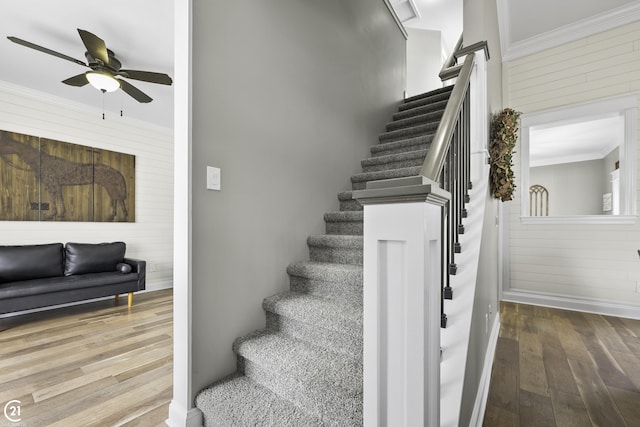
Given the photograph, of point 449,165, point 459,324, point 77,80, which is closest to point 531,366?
point 459,324

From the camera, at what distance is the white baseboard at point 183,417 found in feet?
4.90

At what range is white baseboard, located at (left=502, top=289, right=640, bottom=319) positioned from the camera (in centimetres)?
343

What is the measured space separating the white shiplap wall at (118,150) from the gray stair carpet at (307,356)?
3851mm

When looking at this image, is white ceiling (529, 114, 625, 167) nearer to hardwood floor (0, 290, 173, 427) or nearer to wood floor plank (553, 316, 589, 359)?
wood floor plank (553, 316, 589, 359)

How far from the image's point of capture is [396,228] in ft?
2.59

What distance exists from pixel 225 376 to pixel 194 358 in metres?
0.26

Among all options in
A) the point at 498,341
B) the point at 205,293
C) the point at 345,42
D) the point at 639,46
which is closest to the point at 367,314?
the point at 205,293

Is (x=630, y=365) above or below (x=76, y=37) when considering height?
below

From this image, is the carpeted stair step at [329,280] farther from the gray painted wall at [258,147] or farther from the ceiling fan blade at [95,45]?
the ceiling fan blade at [95,45]

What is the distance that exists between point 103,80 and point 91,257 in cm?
244

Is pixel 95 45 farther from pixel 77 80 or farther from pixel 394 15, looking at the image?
pixel 394 15

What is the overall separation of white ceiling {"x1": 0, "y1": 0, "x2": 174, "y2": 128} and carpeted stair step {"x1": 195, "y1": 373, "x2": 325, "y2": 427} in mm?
2981

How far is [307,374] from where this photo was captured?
140 cm

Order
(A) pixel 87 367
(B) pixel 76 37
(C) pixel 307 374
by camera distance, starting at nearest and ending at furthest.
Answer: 1. (C) pixel 307 374
2. (A) pixel 87 367
3. (B) pixel 76 37
